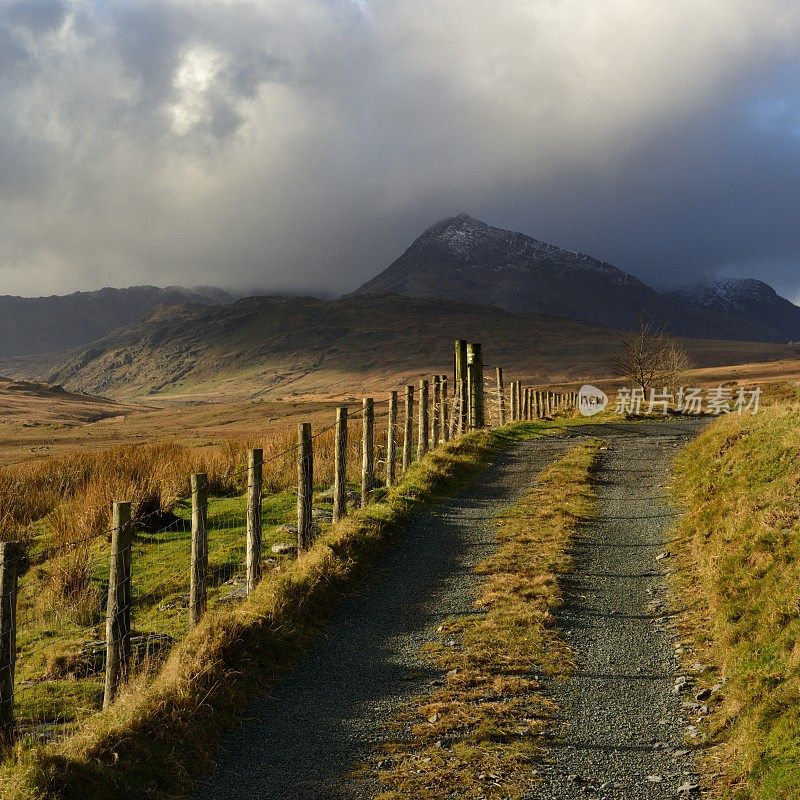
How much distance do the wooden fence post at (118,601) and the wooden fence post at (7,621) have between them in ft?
3.62

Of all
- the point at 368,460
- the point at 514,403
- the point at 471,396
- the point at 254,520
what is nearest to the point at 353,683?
the point at 254,520

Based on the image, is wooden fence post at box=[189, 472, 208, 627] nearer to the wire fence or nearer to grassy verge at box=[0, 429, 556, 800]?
the wire fence

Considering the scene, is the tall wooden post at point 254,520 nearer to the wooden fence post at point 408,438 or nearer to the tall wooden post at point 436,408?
the wooden fence post at point 408,438

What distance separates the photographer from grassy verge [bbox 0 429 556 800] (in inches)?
213

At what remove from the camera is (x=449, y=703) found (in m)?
6.60

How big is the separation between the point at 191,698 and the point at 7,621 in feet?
5.02

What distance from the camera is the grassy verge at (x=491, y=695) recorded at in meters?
5.55

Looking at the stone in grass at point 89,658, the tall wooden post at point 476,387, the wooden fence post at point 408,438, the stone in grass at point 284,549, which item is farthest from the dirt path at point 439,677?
the tall wooden post at point 476,387

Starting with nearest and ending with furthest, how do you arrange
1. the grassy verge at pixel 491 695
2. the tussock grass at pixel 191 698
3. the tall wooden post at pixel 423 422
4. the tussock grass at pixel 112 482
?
the tussock grass at pixel 191 698 < the grassy verge at pixel 491 695 < the tussock grass at pixel 112 482 < the tall wooden post at pixel 423 422

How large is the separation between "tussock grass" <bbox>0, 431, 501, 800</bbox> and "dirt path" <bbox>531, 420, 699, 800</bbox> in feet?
8.27

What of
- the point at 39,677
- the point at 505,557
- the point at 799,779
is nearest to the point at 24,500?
the point at 39,677

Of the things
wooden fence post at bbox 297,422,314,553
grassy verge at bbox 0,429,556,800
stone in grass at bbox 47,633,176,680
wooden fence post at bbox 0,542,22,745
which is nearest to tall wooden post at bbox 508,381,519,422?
wooden fence post at bbox 297,422,314,553

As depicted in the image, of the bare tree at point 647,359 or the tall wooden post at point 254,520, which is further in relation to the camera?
the bare tree at point 647,359

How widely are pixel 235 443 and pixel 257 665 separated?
1793 cm
